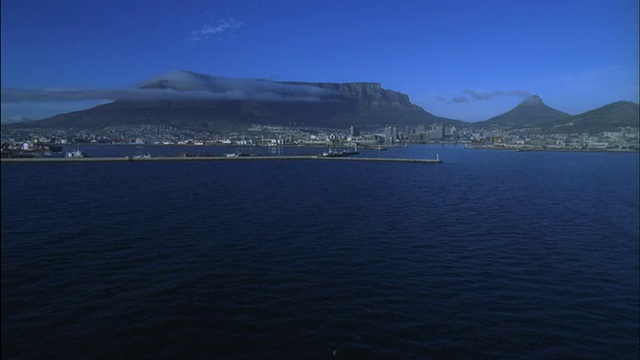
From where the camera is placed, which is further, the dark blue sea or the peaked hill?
the peaked hill

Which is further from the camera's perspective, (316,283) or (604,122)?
(604,122)

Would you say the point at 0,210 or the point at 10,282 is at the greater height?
the point at 0,210

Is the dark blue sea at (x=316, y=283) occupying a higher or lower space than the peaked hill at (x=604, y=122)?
lower

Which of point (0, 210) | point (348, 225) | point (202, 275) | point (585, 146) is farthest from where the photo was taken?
point (585, 146)

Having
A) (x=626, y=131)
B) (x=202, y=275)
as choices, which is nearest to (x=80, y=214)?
(x=202, y=275)

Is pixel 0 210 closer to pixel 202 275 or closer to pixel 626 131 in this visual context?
pixel 202 275

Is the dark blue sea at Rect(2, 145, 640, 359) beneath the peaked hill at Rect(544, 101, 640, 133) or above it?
beneath

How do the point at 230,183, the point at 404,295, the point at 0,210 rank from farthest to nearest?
the point at 230,183 < the point at 404,295 < the point at 0,210

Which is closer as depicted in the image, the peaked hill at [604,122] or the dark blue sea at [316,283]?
the dark blue sea at [316,283]
